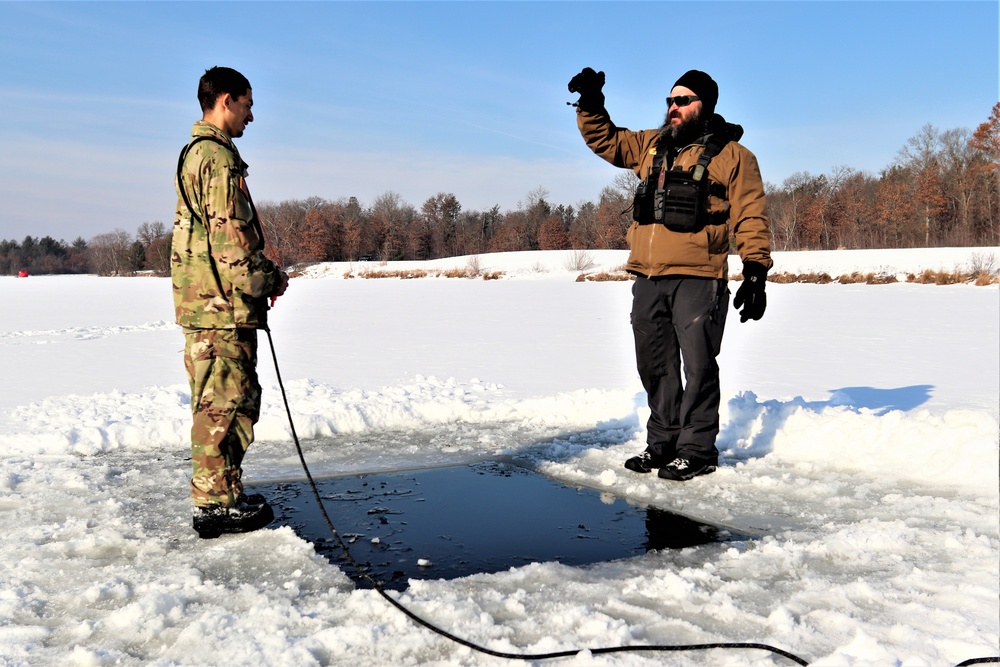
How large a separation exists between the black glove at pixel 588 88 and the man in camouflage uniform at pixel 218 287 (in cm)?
188

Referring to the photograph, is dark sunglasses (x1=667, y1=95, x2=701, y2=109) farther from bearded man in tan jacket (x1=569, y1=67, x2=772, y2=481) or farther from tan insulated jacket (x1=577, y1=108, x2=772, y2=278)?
tan insulated jacket (x1=577, y1=108, x2=772, y2=278)

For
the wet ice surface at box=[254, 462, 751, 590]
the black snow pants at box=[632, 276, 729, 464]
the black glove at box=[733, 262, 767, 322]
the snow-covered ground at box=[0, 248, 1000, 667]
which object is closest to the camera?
the snow-covered ground at box=[0, 248, 1000, 667]

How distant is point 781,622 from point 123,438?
13.7 ft

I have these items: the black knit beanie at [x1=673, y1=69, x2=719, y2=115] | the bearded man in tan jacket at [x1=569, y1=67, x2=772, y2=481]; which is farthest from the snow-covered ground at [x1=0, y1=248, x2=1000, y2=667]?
the black knit beanie at [x1=673, y1=69, x2=719, y2=115]

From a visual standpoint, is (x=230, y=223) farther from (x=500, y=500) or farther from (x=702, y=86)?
(x=702, y=86)

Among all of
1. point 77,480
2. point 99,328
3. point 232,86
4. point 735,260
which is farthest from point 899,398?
point 735,260

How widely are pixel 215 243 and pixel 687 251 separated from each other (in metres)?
2.44

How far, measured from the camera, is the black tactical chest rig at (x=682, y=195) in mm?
4105

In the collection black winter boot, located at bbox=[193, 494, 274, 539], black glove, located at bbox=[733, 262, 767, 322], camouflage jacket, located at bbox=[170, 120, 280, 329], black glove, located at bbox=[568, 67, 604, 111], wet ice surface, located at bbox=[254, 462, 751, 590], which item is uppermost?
black glove, located at bbox=[568, 67, 604, 111]

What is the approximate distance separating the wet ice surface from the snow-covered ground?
0.16 m

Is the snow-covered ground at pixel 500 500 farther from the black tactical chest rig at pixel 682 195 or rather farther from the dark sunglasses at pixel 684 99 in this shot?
the dark sunglasses at pixel 684 99

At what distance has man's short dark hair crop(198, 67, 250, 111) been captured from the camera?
3.31 meters

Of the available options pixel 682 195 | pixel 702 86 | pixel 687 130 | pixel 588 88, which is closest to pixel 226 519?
pixel 682 195

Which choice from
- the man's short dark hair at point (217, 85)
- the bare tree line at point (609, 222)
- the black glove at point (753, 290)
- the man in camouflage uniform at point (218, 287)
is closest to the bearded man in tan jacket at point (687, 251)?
the black glove at point (753, 290)
